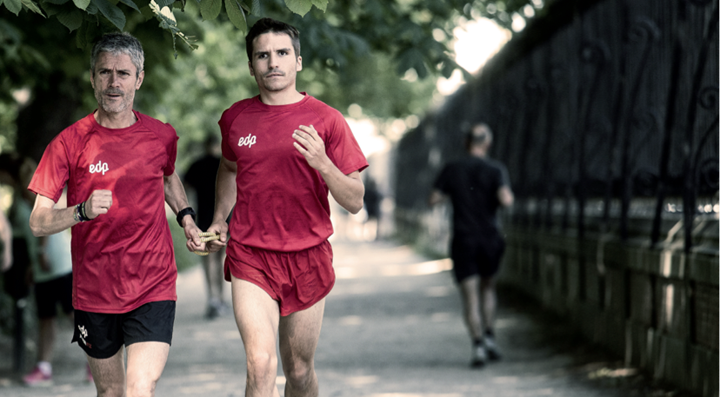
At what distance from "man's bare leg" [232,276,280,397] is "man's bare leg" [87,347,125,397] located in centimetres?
56

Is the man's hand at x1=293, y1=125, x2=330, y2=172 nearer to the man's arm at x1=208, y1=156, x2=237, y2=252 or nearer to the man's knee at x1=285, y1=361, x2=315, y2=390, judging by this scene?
the man's arm at x1=208, y1=156, x2=237, y2=252

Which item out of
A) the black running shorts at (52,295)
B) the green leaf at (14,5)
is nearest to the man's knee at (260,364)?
the green leaf at (14,5)

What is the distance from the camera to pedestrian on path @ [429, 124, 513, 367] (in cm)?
870

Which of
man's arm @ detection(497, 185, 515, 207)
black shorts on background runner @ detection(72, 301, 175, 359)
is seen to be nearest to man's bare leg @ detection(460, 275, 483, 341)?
man's arm @ detection(497, 185, 515, 207)

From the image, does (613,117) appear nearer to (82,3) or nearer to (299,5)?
(299,5)

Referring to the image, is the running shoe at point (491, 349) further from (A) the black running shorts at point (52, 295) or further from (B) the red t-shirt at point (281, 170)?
(B) the red t-shirt at point (281, 170)

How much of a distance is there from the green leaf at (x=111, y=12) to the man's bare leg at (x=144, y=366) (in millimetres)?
1349

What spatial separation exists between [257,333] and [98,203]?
94 centimetres

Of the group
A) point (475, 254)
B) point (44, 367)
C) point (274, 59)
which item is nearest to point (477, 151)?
point (475, 254)

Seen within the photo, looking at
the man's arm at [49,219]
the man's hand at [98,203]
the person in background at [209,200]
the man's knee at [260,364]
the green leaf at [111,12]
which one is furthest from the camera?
the person in background at [209,200]

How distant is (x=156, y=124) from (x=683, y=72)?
415 centimetres

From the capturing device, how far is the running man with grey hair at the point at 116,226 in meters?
4.12

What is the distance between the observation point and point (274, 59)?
171 inches

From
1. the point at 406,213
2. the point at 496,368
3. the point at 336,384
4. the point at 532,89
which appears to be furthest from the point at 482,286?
the point at 406,213
